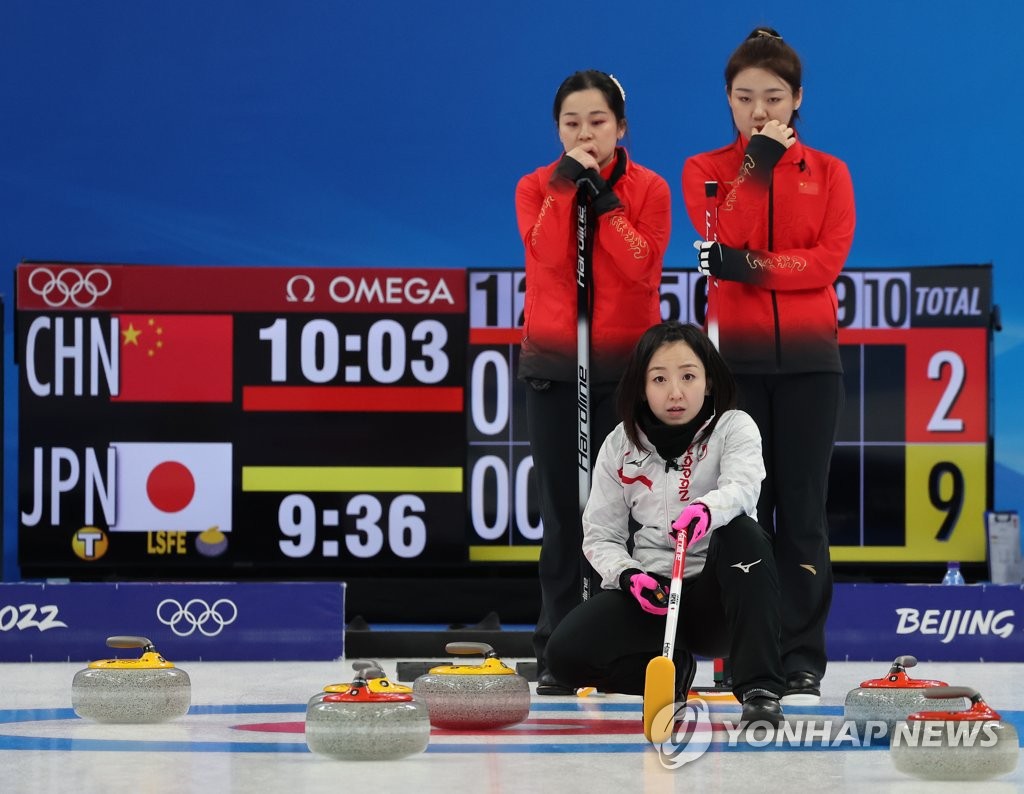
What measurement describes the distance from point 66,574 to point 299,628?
123 centimetres

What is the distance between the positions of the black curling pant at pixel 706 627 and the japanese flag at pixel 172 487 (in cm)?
319

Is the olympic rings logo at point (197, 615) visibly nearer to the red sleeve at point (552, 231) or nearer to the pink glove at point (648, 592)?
the red sleeve at point (552, 231)

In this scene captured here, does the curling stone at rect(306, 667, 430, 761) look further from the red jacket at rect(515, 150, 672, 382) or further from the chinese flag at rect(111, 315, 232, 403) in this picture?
the chinese flag at rect(111, 315, 232, 403)

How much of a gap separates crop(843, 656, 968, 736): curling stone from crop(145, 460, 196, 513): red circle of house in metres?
3.51

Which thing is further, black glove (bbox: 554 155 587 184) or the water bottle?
the water bottle

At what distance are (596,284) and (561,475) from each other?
1.52ft

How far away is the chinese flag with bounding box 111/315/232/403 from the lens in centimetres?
608

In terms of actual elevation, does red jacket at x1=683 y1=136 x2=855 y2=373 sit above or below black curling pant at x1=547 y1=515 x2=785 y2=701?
above

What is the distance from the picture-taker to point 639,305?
391 centimetres

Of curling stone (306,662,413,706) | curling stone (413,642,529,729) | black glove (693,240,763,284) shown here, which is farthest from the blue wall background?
curling stone (306,662,413,706)

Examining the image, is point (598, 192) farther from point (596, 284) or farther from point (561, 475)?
point (561, 475)

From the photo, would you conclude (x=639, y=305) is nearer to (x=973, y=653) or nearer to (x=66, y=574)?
(x=973, y=653)

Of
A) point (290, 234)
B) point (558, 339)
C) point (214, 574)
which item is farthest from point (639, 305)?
point (290, 234)

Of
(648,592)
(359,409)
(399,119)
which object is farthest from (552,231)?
(399,119)
